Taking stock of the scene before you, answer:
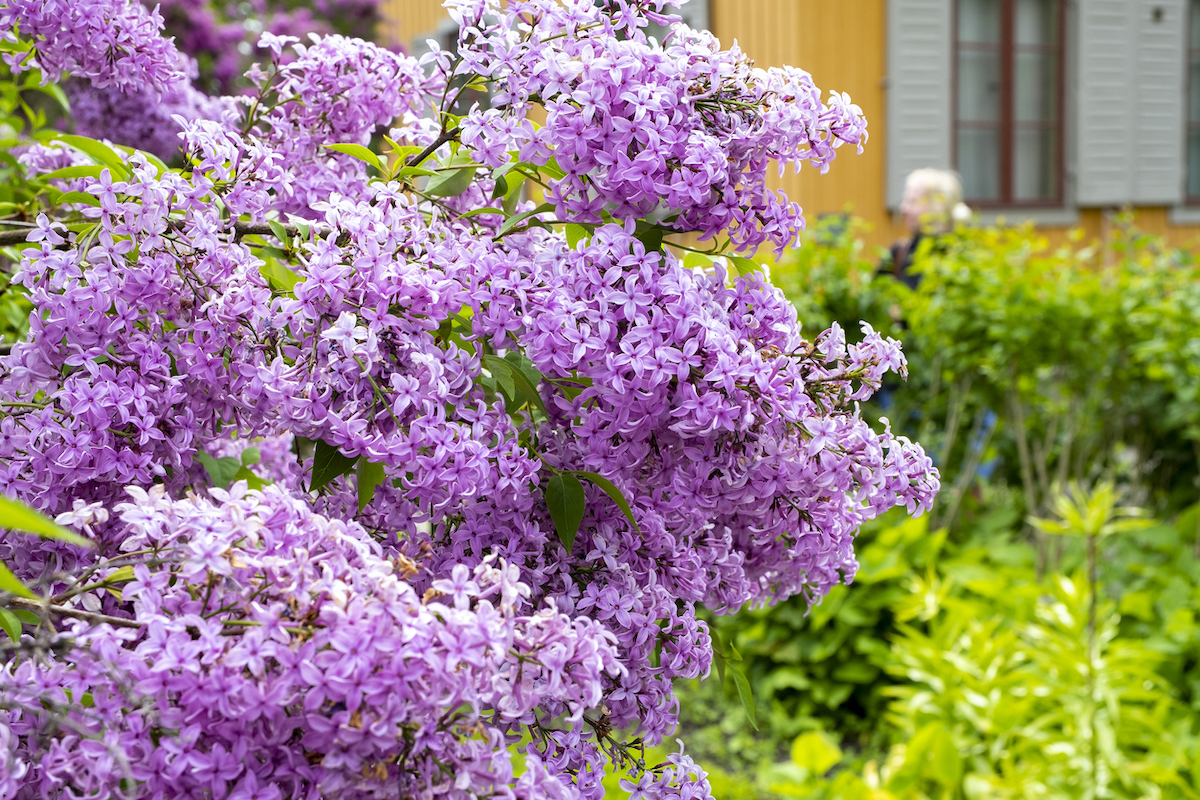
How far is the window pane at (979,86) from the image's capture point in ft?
29.0

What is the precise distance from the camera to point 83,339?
105 cm

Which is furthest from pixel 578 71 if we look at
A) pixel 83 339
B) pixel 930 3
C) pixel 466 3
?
pixel 930 3

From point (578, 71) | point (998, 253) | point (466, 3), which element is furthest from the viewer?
point (998, 253)

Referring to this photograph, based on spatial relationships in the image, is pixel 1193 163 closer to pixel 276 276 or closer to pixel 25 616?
pixel 276 276

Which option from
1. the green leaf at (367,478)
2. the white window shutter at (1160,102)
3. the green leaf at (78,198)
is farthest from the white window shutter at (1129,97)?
the green leaf at (367,478)

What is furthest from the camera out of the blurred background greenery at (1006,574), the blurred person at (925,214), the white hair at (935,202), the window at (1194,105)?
the window at (1194,105)

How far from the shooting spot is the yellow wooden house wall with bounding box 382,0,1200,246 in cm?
790

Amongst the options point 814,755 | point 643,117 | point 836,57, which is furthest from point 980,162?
point 643,117

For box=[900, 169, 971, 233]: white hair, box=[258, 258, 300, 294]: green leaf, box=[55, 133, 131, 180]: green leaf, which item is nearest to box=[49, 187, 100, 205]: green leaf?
box=[55, 133, 131, 180]: green leaf

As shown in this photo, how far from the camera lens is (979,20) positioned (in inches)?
346

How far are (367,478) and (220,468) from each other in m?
0.37

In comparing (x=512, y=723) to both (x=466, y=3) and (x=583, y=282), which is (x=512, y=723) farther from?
(x=466, y=3)

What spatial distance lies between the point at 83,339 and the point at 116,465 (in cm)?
13

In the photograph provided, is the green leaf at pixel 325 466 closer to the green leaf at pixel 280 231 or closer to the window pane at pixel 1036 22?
the green leaf at pixel 280 231
